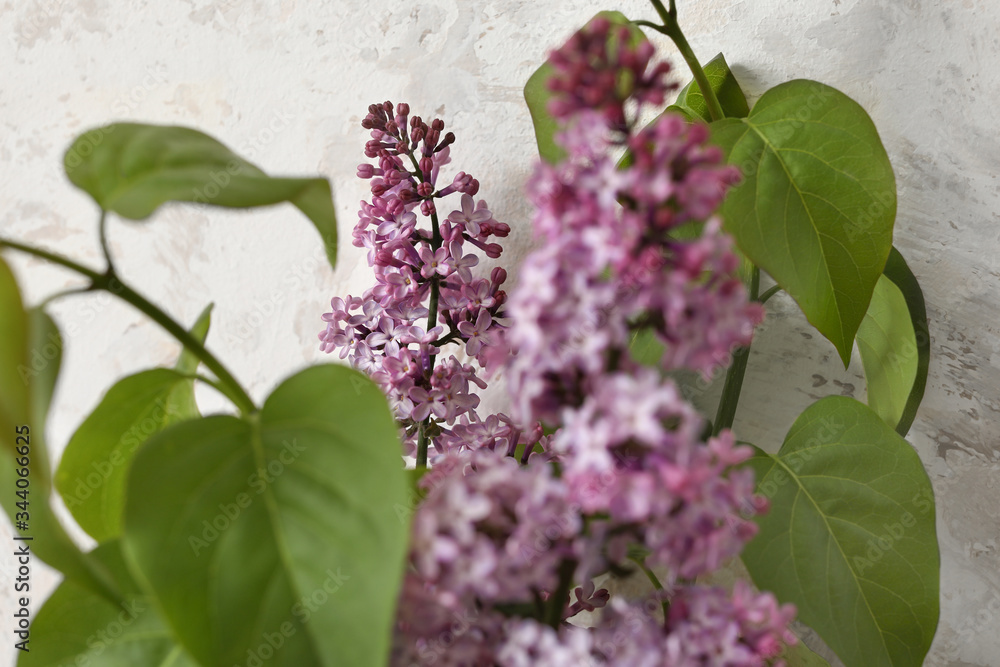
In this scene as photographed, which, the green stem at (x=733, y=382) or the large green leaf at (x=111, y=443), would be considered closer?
the large green leaf at (x=111, y=443)

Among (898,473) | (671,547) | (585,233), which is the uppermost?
(585,233)

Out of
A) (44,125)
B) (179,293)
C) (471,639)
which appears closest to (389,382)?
(471,639)

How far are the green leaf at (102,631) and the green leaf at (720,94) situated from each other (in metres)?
0.54

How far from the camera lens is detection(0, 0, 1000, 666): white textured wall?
63 centimetres

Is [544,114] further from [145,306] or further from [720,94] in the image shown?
[145,306]

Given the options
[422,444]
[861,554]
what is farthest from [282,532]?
[861,554]

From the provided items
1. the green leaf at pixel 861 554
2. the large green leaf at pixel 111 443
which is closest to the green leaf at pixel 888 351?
the green leaf at pixel 861 554

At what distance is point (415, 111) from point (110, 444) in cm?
48

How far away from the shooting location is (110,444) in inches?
16.9

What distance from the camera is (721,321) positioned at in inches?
10.4

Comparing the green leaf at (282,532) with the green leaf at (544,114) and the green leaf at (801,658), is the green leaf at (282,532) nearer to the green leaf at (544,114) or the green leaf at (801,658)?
the green leaf at (544,114)

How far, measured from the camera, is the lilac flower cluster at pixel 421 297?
0.56 meters

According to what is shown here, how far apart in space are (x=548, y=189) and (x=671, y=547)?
14cm

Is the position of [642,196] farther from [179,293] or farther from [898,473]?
[179,293]
